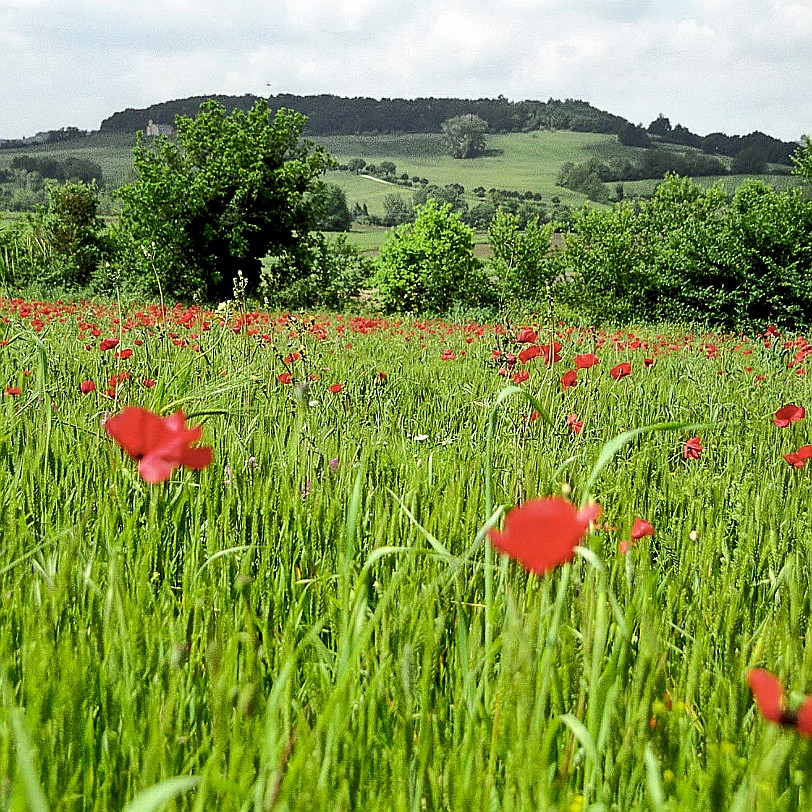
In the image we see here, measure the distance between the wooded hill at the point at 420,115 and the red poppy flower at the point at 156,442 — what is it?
13462 cm

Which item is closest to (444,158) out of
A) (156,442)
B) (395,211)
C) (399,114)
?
(399,114)

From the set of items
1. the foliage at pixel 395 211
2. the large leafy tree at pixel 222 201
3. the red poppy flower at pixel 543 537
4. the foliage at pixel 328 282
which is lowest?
the foliage at pixel 328 282

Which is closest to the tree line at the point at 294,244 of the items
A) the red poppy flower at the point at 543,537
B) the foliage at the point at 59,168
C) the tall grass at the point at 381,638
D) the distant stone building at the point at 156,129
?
the tall grass at the point at 381,638

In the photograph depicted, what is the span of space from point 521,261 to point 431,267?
317 centimetres

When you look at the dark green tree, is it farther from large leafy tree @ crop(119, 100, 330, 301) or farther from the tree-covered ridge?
large leafy tree @ crop(119, 100, 330, 301)

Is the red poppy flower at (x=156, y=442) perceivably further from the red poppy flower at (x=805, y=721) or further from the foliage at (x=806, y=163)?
the foliage at (x=806, y=163)

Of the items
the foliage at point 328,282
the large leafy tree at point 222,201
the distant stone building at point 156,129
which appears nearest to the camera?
the large leafy tree at point 222,201

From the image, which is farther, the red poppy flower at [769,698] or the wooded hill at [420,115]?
the wooded hill at [420,115]

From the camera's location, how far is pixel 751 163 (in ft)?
297

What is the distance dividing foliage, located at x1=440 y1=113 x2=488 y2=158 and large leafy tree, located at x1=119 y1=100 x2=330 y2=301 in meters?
101

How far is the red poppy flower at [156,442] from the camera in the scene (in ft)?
2.43

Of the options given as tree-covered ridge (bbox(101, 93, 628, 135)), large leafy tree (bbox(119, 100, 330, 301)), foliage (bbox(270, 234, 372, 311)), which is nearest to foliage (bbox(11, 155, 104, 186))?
tree-covered ridge (bbox(101, 93, 628, 135))

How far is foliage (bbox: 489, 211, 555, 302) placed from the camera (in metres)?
22.0

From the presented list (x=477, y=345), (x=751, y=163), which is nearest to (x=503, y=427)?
(x=477, y=345)
